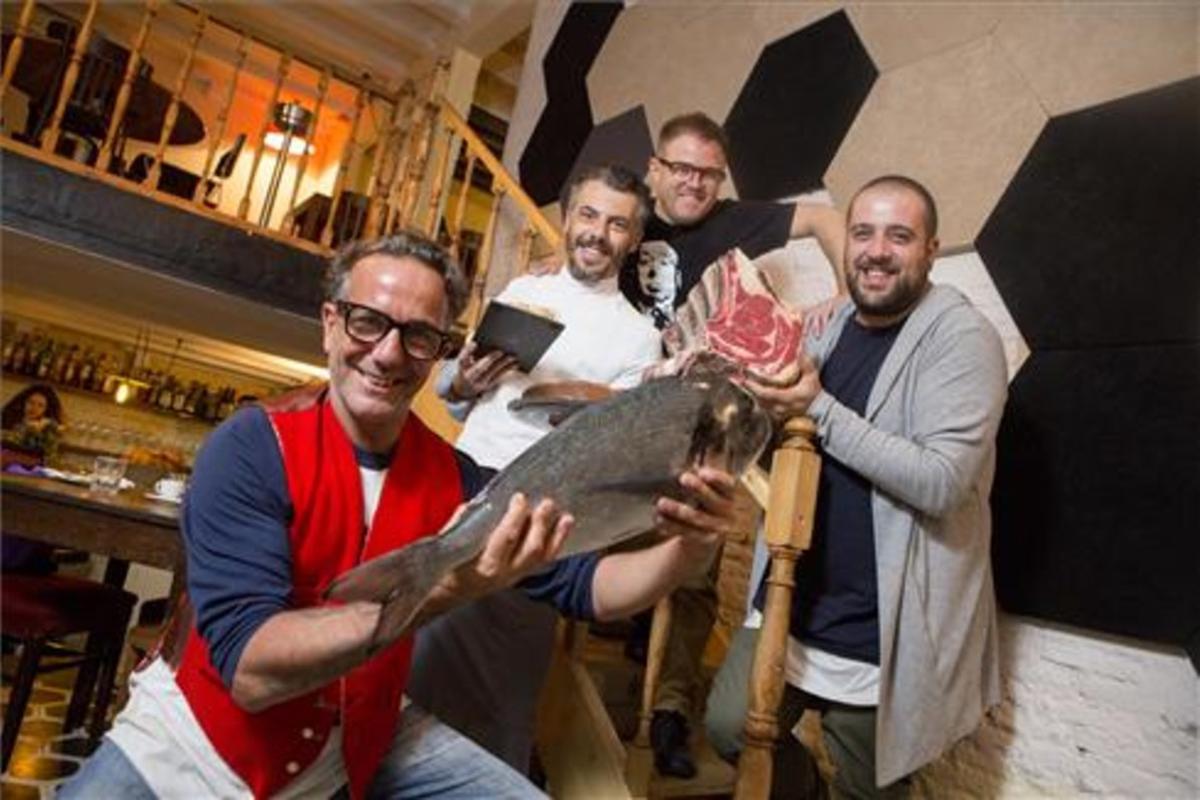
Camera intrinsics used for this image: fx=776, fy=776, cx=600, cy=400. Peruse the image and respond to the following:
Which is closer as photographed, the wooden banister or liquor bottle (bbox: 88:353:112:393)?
the wooden banister

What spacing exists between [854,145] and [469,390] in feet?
6.30

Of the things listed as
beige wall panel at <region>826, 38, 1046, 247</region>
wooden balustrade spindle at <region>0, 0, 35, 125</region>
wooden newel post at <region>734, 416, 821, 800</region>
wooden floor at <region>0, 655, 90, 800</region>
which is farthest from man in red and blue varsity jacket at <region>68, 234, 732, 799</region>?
wooden balustrade spindle at <region>0, 0, 35, 125</region>

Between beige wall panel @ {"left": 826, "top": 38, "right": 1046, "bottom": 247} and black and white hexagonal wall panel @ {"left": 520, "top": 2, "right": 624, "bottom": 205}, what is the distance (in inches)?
75.3

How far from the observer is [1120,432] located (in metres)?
1.86

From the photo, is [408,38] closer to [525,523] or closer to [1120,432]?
[1120,432]

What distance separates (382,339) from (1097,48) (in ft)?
7.39

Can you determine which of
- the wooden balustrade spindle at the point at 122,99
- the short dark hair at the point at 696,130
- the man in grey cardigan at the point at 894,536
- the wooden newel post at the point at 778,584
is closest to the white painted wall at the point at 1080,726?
the man in grey cardigan at the point at 894,536

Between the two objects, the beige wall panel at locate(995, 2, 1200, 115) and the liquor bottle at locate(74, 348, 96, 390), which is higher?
A: the beige wall panel at locate(995, 2, 1200, 115)

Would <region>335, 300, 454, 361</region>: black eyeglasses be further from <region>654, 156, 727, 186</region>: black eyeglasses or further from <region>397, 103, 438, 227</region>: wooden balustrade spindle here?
<region>397, 103, 438, 227</region>: wooden balustrade spindle

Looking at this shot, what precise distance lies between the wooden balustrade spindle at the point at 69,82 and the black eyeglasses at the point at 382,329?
323 cm

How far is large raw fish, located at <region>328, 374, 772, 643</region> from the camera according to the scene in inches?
30.5

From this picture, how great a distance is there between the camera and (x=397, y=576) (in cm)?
77

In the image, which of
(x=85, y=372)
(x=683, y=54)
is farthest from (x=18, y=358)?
(x=683, y=54)

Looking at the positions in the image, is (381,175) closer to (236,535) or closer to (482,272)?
(482,272)
